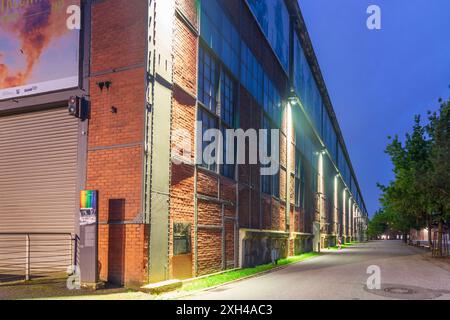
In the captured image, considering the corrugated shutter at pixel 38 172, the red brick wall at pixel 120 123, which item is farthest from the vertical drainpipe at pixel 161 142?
the corrugated shutter at pixel 38 172

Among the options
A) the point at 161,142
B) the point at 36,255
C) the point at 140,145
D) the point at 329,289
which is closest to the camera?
the point at 140,145

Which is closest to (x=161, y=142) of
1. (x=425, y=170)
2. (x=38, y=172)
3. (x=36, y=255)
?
(x=38, y=172)

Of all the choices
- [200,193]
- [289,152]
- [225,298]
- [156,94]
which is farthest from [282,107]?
[225,298]

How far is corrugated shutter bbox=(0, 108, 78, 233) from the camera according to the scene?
548 inches

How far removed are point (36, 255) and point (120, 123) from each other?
513cm

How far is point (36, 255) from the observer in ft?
46.2

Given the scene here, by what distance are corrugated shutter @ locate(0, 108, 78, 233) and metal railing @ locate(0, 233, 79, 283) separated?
0.99 ft

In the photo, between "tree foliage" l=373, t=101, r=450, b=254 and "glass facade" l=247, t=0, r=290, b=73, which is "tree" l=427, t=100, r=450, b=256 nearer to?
"tree foliage" l=373, t=101, r=450, b=254

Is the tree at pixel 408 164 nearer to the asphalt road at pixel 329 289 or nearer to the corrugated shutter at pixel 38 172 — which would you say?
the asphalt road at pixel 329 289

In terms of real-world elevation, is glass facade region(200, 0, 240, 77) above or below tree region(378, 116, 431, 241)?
above

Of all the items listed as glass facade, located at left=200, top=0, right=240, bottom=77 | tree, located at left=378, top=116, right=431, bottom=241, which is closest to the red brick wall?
glass facade, located at left=200, top=0, right=240, bottom=77

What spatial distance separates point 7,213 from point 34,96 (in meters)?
4.05

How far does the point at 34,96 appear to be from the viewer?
47.2 ft

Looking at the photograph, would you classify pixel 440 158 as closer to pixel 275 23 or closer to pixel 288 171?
pixel 288 171
